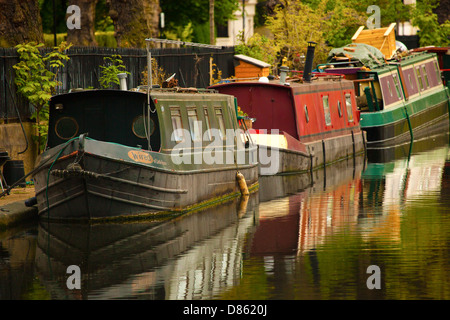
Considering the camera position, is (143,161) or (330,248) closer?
(330,248)

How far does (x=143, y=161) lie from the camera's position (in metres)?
16.6

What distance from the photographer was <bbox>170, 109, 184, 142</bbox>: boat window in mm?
18094

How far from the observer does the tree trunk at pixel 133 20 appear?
98.6 feet

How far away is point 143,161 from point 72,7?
21.1m

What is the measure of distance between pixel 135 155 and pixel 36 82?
19.4 ft

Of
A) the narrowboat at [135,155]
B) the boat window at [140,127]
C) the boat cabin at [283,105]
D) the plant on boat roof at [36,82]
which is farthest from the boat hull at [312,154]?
the boat window at [140,127]

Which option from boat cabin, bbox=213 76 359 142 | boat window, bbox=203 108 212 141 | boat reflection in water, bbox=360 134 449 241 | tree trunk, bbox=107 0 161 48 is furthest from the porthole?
tree trunk, bbox=107 0 161 48

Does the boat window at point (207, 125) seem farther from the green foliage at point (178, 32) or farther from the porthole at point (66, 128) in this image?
the green foliage at point (178, 32)

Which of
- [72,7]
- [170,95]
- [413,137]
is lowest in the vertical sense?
[413,137]

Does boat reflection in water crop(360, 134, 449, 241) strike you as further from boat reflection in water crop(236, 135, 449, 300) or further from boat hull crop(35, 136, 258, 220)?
boat hull crop(35, 136, 258, 220)

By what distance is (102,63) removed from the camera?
85.5 feet

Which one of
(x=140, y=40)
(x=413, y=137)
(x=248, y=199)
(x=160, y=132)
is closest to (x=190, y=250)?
(x=160, y=132)
